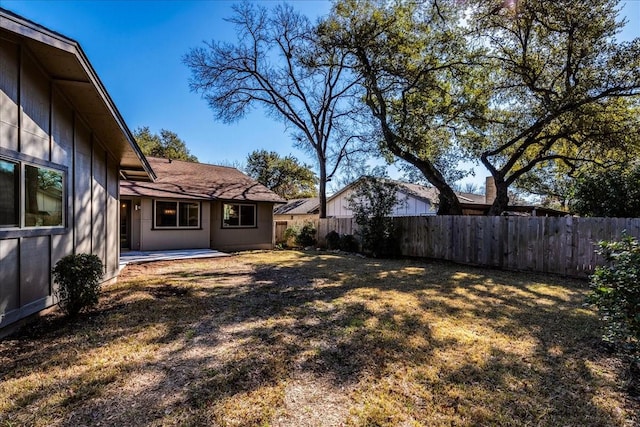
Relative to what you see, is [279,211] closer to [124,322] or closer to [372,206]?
[372,206]

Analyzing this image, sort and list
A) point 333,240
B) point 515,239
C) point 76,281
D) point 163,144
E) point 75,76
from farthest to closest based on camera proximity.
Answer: point 163,144, point 333,240, point 515,239, point 75,76, point 76,281

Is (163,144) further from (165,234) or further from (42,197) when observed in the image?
(42,197)

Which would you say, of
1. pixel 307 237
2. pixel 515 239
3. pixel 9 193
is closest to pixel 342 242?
pixel 307 237

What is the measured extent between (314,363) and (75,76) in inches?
207

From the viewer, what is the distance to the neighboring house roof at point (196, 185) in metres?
12.4

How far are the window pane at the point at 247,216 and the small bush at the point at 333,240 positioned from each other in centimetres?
373

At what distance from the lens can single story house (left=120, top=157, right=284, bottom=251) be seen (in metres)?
12.2

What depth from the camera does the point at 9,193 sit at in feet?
12.8

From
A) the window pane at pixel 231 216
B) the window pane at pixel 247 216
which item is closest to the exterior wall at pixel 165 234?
the window pane at pixel 231 216

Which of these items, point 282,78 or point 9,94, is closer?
point 9,94

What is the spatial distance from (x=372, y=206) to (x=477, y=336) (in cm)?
854

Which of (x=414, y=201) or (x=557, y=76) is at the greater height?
(x=557, y=76)

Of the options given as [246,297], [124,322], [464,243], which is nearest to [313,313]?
[246,297]

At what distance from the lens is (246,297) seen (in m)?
5.97
